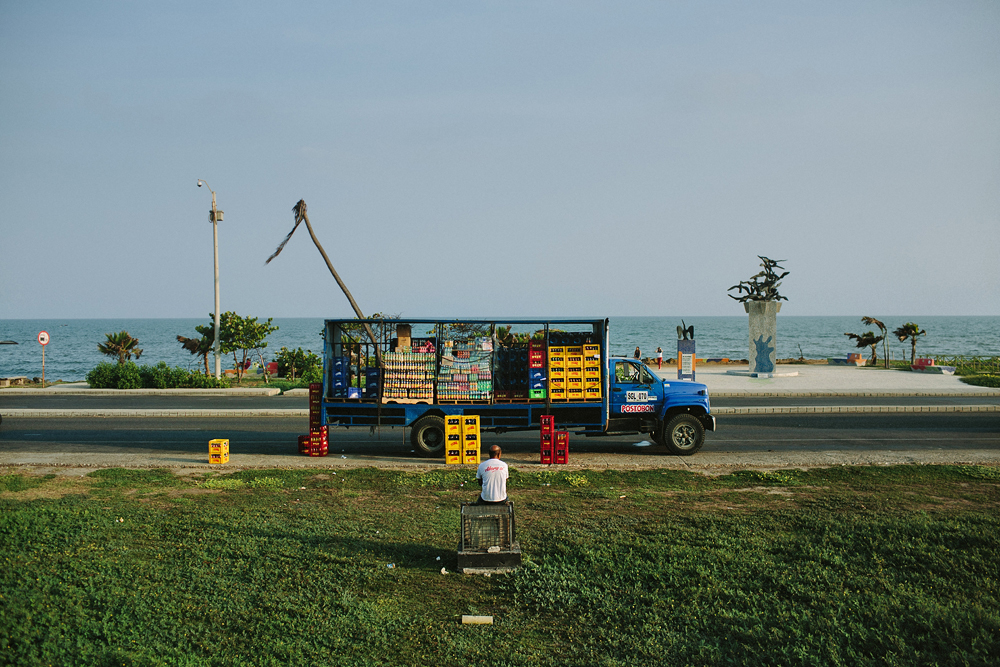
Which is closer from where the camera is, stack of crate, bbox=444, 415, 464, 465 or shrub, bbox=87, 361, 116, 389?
stack of crate, bbox=444, 415, 464, 465

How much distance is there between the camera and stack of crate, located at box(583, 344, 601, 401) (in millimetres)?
17406

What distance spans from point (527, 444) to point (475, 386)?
10.2 feet

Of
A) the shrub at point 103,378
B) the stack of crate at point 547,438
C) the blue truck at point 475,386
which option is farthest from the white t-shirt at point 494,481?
the shrub at point 103,378

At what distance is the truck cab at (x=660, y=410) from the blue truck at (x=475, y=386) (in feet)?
0.09

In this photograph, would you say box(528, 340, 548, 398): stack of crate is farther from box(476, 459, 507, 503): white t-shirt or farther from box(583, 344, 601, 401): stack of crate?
box(476, 459, 507, 503): white t-shirt

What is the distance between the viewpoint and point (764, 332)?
132 feet

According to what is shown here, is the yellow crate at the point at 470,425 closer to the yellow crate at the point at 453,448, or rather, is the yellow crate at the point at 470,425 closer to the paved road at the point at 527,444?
the yellow crate at the point at 453,448

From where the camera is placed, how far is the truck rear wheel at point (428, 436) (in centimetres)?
1722

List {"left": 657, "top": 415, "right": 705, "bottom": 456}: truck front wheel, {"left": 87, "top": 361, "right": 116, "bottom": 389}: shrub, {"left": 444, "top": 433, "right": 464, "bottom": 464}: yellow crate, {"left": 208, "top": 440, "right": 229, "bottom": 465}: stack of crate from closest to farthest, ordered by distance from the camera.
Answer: {"left": 208, "top": 440, "right": 229, "bottom": 465}: stack of crate, {"left": 444, "top": 433, "right": 464, "bottom": 464}: yellow crate, {"left": 657, "top": 415, "right": 705, "bottom": 456}: truck front wheel, {"left": 87, "top": 361, "right": 116, "bottom": 389}: shrub

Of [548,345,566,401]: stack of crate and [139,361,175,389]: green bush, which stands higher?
[548,345,566,401]: stack of crate

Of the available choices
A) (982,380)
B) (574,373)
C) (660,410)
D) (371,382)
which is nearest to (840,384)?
(982,380)

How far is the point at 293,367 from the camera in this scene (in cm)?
3959

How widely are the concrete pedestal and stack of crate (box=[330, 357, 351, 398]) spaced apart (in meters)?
29.4

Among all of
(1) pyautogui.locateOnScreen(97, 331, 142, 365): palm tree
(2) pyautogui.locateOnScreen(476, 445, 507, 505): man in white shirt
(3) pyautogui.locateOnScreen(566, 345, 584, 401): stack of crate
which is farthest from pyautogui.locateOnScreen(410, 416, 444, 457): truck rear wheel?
(1) pyautogui.locateOnScreen(97, 331, 142, 365): palm tree
